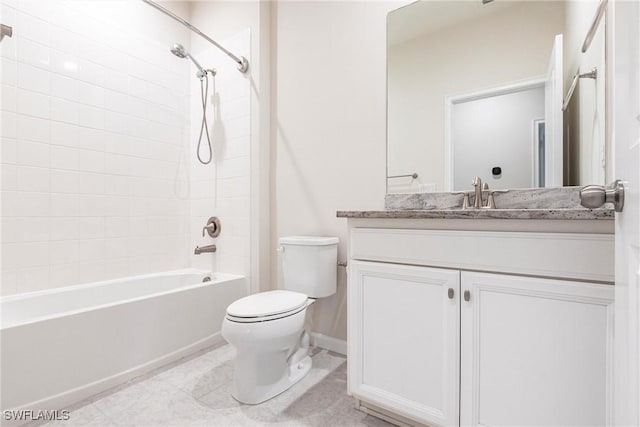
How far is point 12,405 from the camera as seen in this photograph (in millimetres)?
1278

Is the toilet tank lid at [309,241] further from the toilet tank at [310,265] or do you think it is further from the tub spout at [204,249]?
the tub spout at [204,249]

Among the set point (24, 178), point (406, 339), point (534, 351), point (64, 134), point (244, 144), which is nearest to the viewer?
point (534, 351)

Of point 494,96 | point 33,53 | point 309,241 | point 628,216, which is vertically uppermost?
point 33,53

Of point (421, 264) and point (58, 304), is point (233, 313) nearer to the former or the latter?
point (421, 264)

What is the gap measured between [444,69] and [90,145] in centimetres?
220

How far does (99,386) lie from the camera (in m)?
1.52

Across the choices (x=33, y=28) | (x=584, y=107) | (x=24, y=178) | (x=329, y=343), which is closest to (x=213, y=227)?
(x=24, y=178)

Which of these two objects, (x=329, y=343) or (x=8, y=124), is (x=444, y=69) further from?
(x=8, y=124)

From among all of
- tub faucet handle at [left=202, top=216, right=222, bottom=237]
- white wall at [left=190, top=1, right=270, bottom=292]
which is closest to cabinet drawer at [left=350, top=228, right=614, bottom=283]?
white wall at [left=190, top=1, right=270, bottom=292]

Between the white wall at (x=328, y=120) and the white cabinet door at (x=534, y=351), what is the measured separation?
93cm

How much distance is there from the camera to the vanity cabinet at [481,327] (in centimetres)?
86

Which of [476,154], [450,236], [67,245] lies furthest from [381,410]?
[67,245]

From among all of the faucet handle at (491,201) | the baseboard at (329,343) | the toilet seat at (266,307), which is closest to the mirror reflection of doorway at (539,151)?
the faucet handle at (491,201)

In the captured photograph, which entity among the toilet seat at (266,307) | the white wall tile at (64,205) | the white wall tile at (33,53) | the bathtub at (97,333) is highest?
the white wall tile at (33,53)
